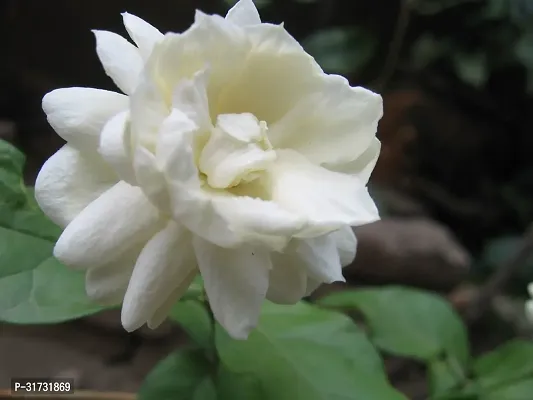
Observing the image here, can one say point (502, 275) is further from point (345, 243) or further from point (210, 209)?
point (210, 209)

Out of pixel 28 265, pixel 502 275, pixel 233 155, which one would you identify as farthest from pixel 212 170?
pixel 502 275

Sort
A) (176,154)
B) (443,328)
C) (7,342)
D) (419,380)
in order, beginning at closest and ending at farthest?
(176,154) < (443,328) < (7,342) < (419,380)

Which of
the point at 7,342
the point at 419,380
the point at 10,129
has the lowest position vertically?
the point at 419,380

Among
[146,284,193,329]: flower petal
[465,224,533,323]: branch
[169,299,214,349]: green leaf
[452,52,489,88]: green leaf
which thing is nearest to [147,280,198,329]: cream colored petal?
[146,284,193,329]: flower petal

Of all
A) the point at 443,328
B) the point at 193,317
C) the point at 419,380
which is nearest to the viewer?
the point at 193,317

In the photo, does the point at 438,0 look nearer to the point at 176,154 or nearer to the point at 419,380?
the point at 419,380

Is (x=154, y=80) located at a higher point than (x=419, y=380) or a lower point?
higher

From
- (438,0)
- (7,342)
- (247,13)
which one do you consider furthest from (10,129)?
(247,13)

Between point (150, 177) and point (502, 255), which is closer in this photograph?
point (150, 177)
